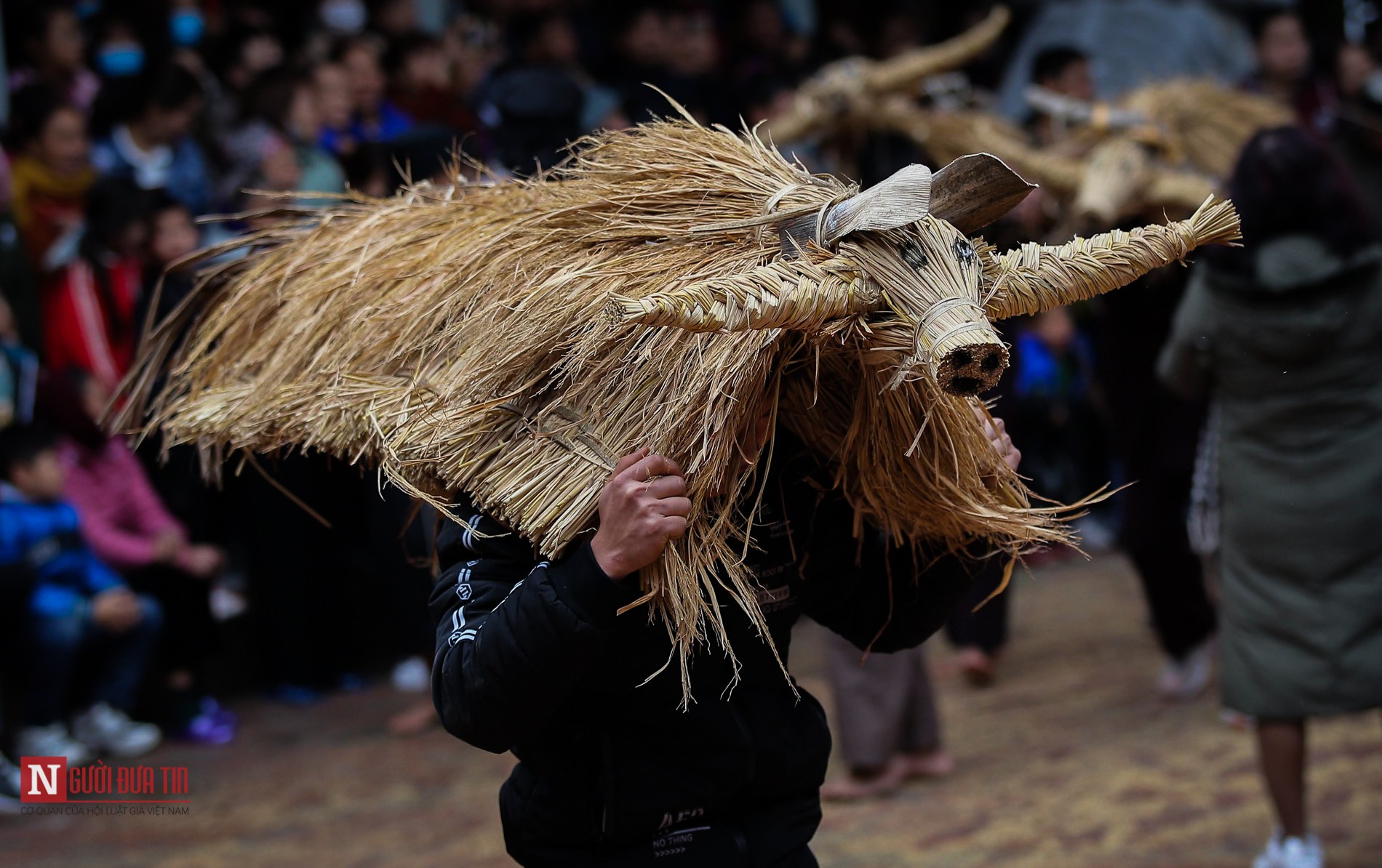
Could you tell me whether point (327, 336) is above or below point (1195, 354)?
above

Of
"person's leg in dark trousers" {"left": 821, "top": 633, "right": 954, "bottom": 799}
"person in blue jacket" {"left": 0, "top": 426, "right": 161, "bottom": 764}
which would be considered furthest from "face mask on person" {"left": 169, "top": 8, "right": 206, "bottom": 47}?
"person's leg in dark trousers" {"left": 821, "top": 633, "right": 954, "bottom": 799}

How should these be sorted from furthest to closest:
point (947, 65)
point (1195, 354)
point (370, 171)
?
point (947, 65) → point (370, 171) → point (1195, 354)

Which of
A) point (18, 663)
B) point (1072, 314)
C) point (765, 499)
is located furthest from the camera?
point (1072, 314)

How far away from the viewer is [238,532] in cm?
559

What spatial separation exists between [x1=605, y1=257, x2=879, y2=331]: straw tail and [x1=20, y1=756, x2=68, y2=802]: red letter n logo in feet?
11.6

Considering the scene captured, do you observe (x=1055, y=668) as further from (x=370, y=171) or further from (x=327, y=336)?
(x=327, y=336)

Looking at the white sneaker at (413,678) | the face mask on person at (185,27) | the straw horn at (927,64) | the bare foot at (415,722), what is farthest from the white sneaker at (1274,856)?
the face mask on person at (185,27)

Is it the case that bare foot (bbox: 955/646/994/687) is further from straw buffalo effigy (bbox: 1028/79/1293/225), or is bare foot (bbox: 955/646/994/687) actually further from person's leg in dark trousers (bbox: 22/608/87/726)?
person's leg in dark trousers (bbox: 22/608/87/726)

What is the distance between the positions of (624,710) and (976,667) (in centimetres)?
351

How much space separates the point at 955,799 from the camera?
423 centimetres

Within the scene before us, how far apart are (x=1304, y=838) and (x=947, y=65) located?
3.57 metres

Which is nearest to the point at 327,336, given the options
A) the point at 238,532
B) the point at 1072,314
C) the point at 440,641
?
the point at 440,641

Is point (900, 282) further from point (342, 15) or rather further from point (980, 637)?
point (342, 15)

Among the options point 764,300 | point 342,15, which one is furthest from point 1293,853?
point 342,15
